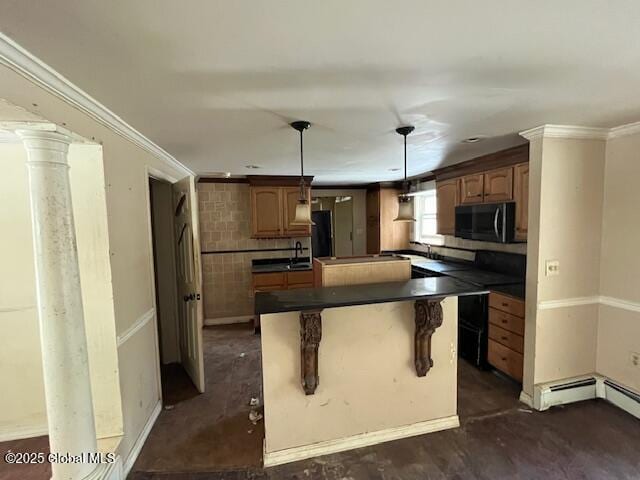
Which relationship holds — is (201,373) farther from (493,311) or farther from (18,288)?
(493,311)

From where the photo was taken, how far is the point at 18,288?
2.29 m

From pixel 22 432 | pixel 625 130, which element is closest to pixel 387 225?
pixel 625 130

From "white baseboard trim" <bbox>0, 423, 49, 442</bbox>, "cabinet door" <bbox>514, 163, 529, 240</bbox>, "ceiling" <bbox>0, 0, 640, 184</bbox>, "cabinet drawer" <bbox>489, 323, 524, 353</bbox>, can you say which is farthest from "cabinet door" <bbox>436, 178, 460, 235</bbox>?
"white baseboard trim" <bbox>0, 423, 49, 442</bbox>

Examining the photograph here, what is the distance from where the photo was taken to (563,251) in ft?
8.38

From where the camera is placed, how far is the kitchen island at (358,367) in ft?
6.77

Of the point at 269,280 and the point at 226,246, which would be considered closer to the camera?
the point at 269,280

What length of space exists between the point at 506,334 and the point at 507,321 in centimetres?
13

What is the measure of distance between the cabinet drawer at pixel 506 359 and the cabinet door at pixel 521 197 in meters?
1.05

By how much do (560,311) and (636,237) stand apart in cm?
76

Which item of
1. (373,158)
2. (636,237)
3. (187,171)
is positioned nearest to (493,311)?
(636,237)

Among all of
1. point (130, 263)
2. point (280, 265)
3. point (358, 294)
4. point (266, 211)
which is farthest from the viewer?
point (280, 265)

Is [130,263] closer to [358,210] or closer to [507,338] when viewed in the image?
[507,338]

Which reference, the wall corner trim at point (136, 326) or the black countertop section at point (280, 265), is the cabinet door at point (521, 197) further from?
the wall corner trim at point (136, 326)

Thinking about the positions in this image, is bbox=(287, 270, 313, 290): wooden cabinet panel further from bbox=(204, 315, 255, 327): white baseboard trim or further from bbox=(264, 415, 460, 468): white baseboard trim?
bbox=(264, 415, 460, 468): white baseboard trim
